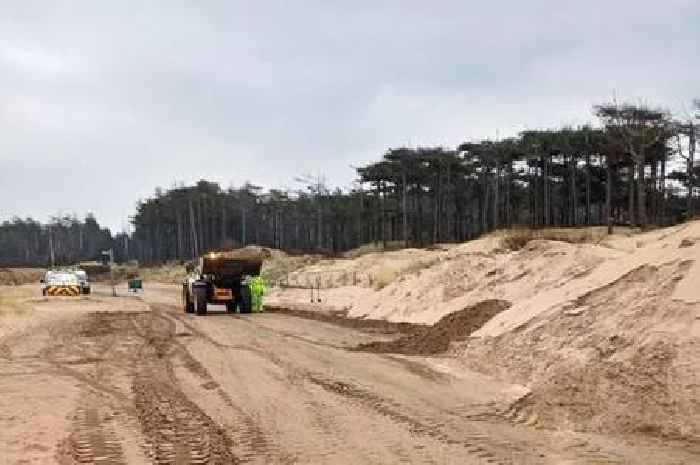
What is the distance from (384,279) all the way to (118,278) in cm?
7037

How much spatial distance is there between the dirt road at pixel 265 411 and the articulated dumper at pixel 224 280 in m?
13.3

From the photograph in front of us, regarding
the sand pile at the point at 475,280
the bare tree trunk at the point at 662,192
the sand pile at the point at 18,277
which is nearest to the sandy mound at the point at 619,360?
the sand pile at the point at 475,280

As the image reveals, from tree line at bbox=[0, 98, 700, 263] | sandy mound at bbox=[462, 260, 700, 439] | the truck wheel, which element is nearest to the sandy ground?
sandy mound at bbox=[462, 260, 700, 439]

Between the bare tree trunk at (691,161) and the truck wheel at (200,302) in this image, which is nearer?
the truck wheel at (200,302)

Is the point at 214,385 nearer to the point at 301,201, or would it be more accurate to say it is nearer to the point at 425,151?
the point at 425,151

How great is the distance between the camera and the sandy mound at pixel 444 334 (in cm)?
1780

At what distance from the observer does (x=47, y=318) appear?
30156 mm

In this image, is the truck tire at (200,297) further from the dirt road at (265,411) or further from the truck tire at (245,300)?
the dirt road at (265,411)

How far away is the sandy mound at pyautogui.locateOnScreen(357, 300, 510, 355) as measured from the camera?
58.4 feet

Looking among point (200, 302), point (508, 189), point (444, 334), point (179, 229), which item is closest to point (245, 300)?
point (200, 302)

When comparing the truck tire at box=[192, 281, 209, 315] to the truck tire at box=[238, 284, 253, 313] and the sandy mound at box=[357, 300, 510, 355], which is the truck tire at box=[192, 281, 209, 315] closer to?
the truck tire at box=[238, 284, 253, 313]

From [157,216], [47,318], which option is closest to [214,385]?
[47,318]

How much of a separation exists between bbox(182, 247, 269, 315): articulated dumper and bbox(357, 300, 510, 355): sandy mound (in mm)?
13147

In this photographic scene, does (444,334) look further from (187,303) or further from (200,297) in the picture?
(187,303)
